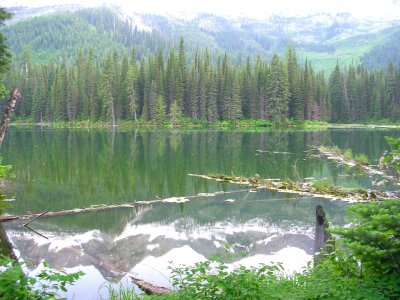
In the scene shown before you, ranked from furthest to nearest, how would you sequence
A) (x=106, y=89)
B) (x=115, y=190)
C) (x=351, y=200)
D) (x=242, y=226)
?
(x=106, y=89) → (x=115, y=190) → (x=351, y=200) → (x=242, y=226)

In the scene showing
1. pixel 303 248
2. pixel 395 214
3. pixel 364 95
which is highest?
pixel 364 95

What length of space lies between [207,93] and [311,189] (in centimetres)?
7637

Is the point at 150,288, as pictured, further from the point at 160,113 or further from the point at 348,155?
the point at 160,113

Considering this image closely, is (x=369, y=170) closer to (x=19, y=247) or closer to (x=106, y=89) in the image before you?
(x=19, y=247)

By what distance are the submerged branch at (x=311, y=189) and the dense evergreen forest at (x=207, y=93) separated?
224 ft

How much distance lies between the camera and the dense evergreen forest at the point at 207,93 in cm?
9319


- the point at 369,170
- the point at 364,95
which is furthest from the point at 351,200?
the point at 364,95

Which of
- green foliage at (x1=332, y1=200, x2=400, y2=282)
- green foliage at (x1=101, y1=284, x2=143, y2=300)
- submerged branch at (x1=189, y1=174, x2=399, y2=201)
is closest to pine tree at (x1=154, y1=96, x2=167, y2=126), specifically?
submerged branch at (x1=189, y1=174, x2=399, y2=201)

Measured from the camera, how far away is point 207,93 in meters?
95.8

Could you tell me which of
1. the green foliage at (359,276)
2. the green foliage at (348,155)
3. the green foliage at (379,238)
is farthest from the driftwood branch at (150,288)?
the green foliage at (348,155)

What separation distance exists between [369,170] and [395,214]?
2365 cm

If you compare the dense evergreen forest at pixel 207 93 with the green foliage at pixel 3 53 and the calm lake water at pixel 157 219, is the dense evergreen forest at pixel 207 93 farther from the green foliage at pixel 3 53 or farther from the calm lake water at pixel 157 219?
the green foliage at pixel 3 53

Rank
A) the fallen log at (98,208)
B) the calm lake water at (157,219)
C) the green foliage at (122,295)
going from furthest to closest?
1. the fallen log at (98,208)
2. the calm lake water at (157,219)
3. the green foliage at (122,295)

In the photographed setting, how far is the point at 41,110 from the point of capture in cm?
11100
